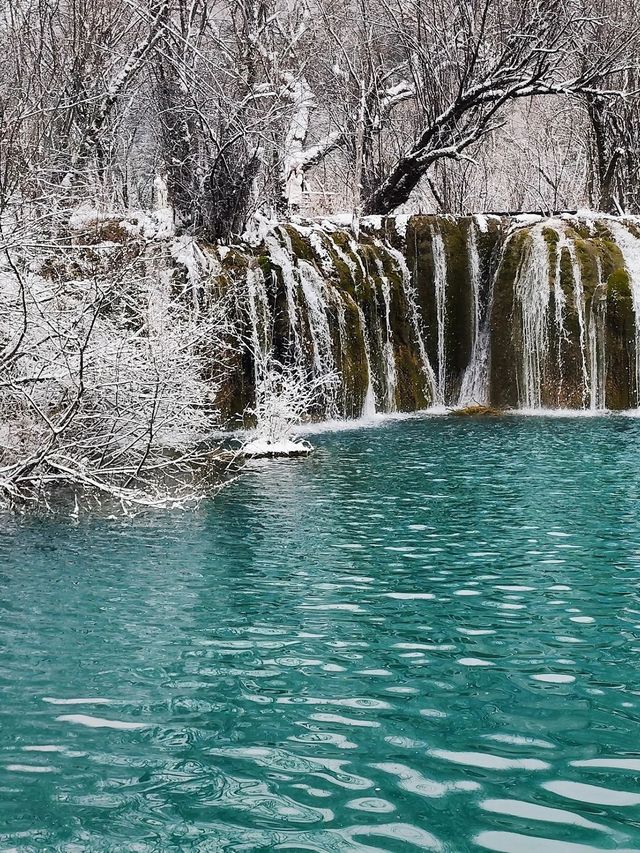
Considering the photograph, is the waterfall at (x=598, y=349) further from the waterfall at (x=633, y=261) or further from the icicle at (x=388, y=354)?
the icicle at (x=388, y=354)

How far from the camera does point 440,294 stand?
22.4m

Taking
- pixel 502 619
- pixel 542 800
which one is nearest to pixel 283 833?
pixel 542 800

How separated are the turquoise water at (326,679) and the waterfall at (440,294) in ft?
40.3


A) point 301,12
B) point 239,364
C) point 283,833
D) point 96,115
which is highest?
point 301,12

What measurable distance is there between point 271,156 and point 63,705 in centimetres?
2016

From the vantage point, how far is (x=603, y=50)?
23.6 m

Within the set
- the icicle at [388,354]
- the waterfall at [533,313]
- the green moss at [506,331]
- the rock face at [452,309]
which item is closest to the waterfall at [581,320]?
the rock face at [452,309]

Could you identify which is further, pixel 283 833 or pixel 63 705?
pixel 63 705

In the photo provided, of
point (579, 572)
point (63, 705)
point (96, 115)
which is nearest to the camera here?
point (63, 705)

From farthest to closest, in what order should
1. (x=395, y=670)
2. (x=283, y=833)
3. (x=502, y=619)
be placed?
(x=502, y=619)
(x=395, y=670)
(x=283, y=833)

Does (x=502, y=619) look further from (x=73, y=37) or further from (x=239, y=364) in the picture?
(x=73, y=37)

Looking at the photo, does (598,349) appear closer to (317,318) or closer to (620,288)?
(620,288)

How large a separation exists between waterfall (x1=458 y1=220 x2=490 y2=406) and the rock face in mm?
29

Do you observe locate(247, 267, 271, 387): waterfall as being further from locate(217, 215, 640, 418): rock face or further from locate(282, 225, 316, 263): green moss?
locate(282, 225, 316, 263): green moss
